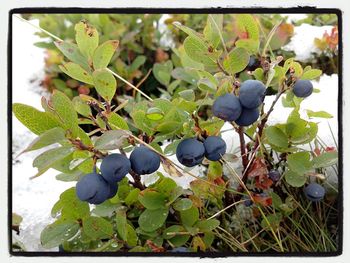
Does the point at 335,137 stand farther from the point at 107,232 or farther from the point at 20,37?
the point at 20,37

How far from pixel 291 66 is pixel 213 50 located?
117mm

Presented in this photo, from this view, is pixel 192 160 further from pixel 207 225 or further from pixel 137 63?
pixel 137 63

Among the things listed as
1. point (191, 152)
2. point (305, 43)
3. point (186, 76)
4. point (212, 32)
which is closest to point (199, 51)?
point (212, 32)

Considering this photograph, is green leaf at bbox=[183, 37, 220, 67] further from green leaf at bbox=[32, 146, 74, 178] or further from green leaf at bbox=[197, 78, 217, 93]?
green leaf at bbox=[32, 146, 74, 178]

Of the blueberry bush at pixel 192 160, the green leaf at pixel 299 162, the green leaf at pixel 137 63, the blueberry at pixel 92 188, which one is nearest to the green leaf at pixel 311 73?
the blueberry bush at pixel 192 160

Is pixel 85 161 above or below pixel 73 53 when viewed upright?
below

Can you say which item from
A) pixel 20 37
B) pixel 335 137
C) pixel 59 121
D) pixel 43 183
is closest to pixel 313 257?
pixel 335 137

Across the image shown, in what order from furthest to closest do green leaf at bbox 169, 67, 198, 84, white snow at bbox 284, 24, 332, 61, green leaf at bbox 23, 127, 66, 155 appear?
white snow at bbox 284, 24, 332, 61 → green leaf at bbox 169, 67, 198, 84 → green leaf at bbox 23, 127, 66, 155

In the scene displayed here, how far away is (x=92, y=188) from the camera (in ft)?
2.18

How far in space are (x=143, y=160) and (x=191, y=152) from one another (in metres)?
0.06

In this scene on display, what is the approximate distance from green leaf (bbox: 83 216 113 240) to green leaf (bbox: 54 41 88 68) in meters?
0.21

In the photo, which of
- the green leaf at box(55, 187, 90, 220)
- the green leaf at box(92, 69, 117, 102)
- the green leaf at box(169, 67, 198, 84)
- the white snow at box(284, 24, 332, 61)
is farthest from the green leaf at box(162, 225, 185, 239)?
the white snow at box(284, 24, 332, 61)

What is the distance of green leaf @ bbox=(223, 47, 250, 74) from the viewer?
0.73m

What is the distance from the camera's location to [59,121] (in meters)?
0.68
